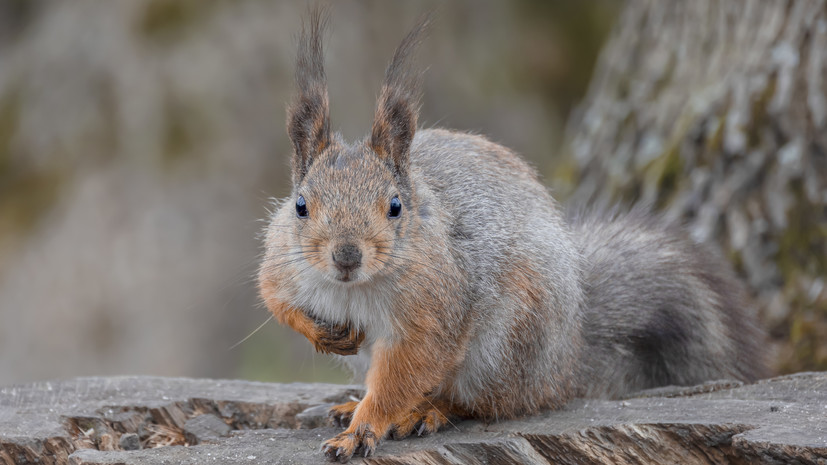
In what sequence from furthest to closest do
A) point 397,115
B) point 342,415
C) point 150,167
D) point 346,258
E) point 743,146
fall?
point 150,167 < point 743,146 < point 342,415 < point 397,115 < point 346,258

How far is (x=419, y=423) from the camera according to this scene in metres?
2.54

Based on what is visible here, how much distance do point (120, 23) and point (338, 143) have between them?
414 cm

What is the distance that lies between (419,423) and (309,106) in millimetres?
850

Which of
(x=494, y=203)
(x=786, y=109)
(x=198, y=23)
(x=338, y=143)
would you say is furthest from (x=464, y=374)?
(x=198, y=23)

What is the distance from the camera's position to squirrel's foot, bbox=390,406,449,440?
249 centimetres

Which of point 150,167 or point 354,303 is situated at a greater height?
point 150,167

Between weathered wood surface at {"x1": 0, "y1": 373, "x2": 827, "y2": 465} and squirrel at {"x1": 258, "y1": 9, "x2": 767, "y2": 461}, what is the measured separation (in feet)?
0.38

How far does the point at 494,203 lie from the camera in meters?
2.74

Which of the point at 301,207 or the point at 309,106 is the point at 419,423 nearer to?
the point at 301,207

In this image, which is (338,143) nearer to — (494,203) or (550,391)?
(494,203)

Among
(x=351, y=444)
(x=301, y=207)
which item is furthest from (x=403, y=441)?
(x=301, y=207)

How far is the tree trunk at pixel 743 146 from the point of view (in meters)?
3.77

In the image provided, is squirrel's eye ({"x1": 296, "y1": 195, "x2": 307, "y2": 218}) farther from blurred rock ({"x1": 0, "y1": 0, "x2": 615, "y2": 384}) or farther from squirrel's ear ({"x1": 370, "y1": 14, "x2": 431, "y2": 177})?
blurred rock ({"x1": 0, "y1": 0, "x2": 615, "y2": 384})

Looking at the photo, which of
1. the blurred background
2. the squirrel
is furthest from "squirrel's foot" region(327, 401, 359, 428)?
the blurred background
